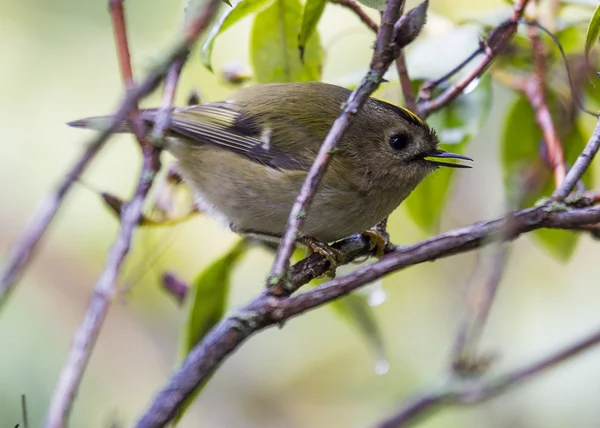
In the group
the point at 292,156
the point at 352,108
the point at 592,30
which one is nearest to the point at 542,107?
the point at 592,30

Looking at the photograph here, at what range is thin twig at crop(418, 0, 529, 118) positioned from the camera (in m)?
1.90

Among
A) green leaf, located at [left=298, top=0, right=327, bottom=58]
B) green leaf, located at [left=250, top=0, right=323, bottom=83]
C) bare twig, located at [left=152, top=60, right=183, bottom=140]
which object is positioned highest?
green leaf, located at [left=250, top=0, right=323, bottom=83]

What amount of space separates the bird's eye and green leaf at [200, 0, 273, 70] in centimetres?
76

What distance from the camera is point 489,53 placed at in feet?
6.35

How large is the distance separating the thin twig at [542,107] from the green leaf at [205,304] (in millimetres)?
971

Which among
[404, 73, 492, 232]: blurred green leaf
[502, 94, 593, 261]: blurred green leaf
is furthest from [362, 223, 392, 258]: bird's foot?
[502, 94, 593, 261]: blurred green leaf

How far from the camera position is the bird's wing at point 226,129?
96.5 inches

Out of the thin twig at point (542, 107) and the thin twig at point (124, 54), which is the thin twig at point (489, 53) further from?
the thin twig at point (124, 54)

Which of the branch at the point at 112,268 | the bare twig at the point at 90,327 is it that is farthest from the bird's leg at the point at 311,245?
the bare twig at the point at 90,327

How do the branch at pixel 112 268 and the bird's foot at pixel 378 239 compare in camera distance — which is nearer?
the branch at pixel 112 268

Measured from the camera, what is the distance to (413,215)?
2.37 m

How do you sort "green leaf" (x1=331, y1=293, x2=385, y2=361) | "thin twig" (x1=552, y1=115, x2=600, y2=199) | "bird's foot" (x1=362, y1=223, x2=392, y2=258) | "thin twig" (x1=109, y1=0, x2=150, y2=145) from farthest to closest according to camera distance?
1. "green leaf" (x1=331, y1=293, x2=385, y2=361)
2. "bird's foot" (x1=362, y1=223, x2=392, y2=258)
3. "thin twig" (x1=552, y1=115, x2=600, y2=199)
4. "thin twig" (x1=109, y1=0, x2=150, y2=145)

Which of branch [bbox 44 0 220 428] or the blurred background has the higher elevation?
the blurred background

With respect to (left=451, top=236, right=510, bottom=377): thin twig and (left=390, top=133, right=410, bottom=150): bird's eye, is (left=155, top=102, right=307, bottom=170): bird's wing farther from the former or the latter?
(left=451, top=236, right=510, bottom=377): thin twig
